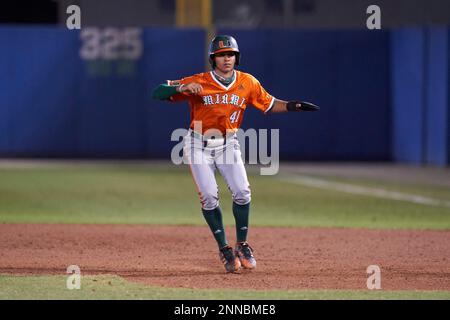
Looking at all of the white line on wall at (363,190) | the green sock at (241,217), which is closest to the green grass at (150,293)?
the green sock at (241,217)

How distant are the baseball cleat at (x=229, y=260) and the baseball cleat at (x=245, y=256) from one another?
0.24 ft

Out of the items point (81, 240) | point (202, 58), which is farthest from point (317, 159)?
point (81, 240)

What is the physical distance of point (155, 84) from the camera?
24.5m

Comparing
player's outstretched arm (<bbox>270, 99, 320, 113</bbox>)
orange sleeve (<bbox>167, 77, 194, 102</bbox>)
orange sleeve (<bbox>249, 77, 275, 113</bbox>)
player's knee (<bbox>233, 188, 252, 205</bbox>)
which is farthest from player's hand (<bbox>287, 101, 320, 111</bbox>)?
orange sleeve (<bbox>167, 77, 194, 102</bbox>)

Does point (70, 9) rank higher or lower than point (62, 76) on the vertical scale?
higher

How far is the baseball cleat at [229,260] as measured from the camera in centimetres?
903

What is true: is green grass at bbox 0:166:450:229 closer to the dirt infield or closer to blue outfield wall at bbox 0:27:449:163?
the dirt infield

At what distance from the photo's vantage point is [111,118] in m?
24.6

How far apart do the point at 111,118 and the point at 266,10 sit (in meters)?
15.1

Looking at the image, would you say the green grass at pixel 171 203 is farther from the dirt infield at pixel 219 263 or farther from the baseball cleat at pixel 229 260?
the baseball cleat at pixel 229 260

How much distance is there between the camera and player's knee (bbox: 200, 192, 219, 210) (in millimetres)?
9086
